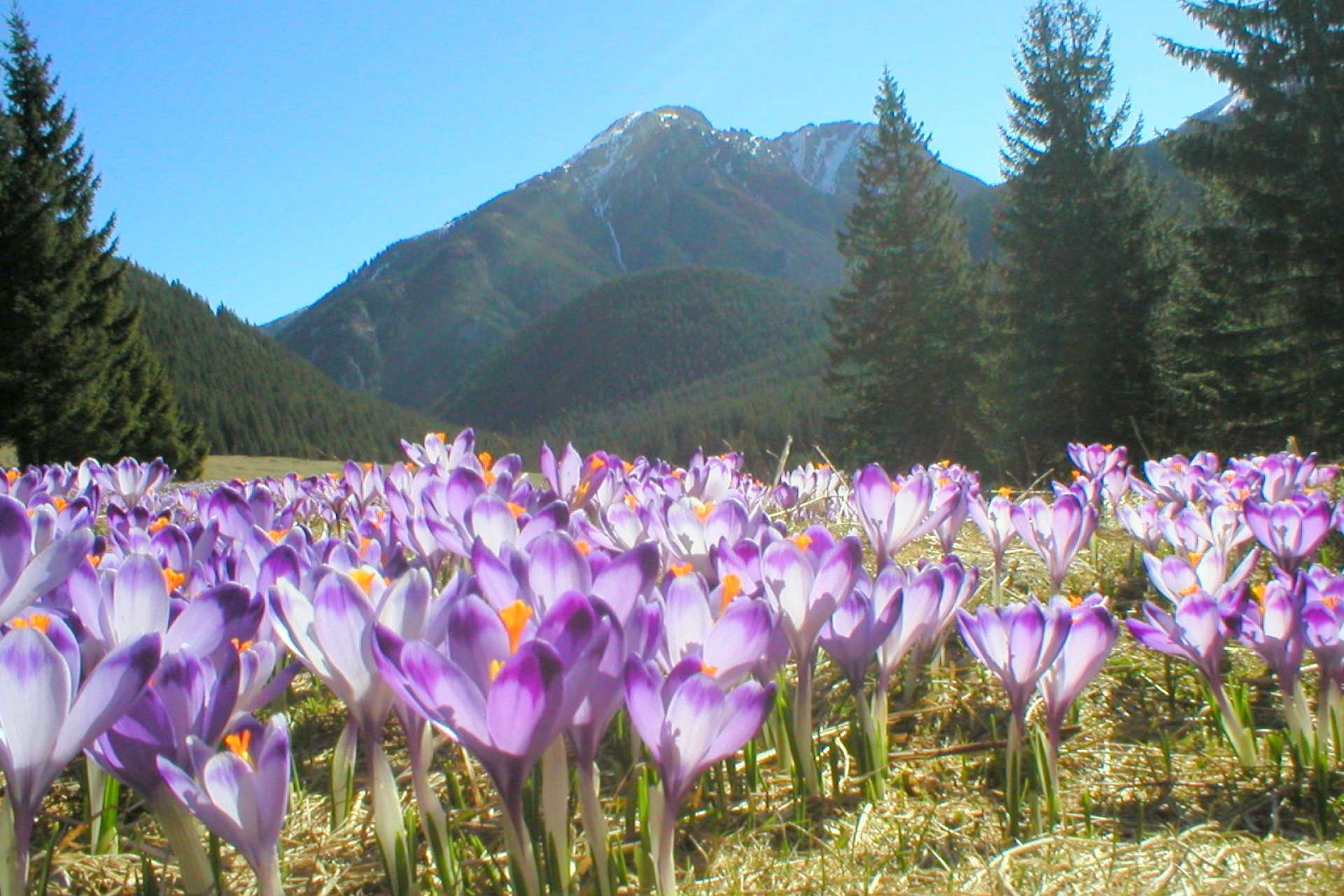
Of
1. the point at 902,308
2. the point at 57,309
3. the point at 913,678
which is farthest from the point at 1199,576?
the point at 57,309

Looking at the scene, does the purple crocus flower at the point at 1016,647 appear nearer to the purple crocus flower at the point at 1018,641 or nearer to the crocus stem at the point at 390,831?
the purple crocus flower at the point at 1018,641

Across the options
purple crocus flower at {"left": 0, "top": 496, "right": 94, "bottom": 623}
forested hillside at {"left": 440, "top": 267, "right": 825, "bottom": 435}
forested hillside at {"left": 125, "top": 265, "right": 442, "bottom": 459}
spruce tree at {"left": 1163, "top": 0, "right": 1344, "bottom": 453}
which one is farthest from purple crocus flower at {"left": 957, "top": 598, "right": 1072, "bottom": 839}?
forested hillside at {"left": 440, "top": 267, "right": 825, "bottom": 435}

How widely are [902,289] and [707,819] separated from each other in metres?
26.7

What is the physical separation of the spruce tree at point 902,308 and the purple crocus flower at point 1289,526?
2320 cm

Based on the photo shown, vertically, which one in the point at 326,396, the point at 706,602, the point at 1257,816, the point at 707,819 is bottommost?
the point at 1257,816

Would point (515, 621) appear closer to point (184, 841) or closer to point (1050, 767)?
point (184, 841)

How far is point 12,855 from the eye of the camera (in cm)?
80

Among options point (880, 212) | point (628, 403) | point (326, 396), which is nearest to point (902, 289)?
point (880, 212)

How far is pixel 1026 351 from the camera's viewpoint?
20656mm

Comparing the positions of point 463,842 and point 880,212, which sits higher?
point 880,212

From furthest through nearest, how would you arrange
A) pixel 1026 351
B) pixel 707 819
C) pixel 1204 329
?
pixel 1026 351 → pixel 1204 329 → pixel 707 819

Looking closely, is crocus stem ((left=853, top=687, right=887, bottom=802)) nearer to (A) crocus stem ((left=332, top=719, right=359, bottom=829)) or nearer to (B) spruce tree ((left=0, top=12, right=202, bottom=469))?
(A) crocus stem ((left=332, top=719, right=359, bottom=829))

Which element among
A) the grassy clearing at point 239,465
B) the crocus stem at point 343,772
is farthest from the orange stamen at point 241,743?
the grassy clearing at point 239,465

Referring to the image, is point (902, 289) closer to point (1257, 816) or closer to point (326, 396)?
point (1257, 816)
